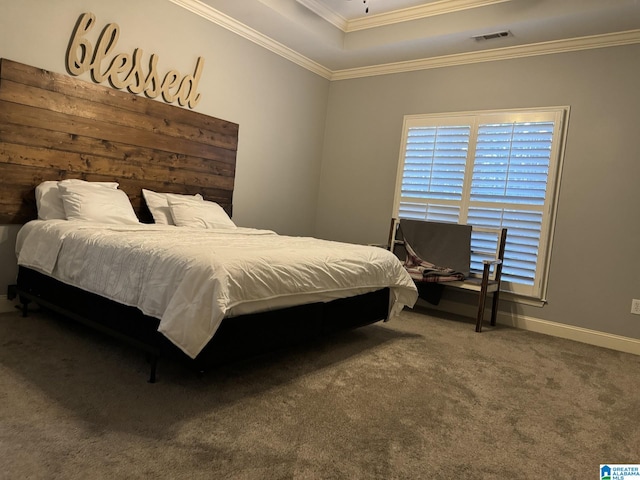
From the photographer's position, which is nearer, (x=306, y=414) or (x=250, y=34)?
(x=306, y=414)

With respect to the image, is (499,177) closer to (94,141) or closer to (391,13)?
(391,13)

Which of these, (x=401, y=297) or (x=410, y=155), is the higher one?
(x=410, y=155)

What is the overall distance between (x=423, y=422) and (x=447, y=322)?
7.13 feet

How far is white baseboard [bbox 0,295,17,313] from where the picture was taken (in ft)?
9.97

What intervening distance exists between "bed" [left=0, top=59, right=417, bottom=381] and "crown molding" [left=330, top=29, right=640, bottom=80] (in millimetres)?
1816

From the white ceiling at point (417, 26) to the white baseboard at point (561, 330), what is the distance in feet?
7.65

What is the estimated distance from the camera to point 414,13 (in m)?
4.14

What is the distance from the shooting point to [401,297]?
10.9 ft

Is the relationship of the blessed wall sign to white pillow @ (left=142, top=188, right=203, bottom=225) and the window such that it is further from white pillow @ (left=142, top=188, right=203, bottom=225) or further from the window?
the window

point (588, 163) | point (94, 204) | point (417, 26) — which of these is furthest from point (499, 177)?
point (94, 204)

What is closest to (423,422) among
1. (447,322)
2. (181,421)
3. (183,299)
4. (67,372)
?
(181,421)

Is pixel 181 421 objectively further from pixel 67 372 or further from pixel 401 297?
pixel 401 297

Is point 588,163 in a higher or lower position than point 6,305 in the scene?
higher

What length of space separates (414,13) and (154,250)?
10.8 feet
